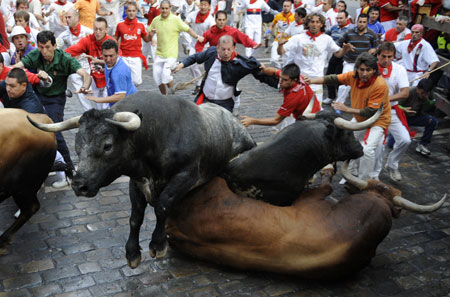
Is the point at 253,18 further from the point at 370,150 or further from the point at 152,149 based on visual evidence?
the point at 152,149

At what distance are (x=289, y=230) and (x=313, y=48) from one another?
586 centimetres

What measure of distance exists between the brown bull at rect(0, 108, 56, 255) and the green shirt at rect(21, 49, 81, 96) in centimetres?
177

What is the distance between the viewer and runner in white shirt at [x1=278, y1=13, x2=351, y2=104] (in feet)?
33.4

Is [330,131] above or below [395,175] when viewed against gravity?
above

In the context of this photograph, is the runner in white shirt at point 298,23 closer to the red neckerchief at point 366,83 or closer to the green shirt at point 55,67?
the red neckerchief at point 366,83

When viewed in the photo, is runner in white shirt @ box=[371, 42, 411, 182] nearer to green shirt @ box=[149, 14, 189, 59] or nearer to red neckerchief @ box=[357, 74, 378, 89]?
red neckerchief @ box=[357, 74, 378, 89]

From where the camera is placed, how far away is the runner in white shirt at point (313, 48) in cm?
1018

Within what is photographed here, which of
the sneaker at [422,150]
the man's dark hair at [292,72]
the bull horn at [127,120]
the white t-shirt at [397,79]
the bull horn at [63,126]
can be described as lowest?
the sneaker at [422,150]

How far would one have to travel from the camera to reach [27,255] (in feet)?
19.0

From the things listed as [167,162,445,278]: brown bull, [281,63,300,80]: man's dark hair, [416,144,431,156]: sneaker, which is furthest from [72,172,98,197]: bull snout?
[416,144,431,156]: sneaker

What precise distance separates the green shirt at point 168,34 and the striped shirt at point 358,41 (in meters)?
3.67

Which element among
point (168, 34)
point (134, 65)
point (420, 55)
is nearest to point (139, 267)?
point (134, 65)

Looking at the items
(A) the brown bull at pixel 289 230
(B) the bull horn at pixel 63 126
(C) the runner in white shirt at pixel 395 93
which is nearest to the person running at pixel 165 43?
(C) the runner in white shirt at pixel 395 93

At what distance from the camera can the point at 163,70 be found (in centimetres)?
1148
